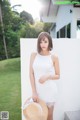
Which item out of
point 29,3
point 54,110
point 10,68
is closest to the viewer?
point 54,110

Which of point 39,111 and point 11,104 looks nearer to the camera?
point 39,111

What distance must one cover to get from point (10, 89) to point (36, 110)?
5.08 m

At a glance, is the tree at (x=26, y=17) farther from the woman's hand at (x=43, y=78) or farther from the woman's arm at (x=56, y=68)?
the woman's hand at (x=43, y=78)

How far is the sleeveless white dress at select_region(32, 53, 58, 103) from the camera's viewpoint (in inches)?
193

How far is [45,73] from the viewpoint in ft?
16.1

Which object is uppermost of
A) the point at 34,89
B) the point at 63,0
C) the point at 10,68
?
the point at 63,0

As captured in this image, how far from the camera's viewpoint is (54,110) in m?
5.26

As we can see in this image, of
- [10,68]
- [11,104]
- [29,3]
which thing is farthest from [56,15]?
[29,3]

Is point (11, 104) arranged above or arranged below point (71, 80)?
below

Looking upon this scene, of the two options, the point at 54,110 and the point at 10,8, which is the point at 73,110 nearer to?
the point at 54,110

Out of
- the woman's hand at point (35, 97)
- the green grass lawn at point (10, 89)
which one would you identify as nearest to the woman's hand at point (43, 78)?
the woman's hand at point (35, 97)

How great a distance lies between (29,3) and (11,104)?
2167 centimetres

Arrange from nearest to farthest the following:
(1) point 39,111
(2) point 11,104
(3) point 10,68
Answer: (1) point 39,111 → (2) point 11,104 → (3) point 10,68

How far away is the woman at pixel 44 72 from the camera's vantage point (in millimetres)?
4906
